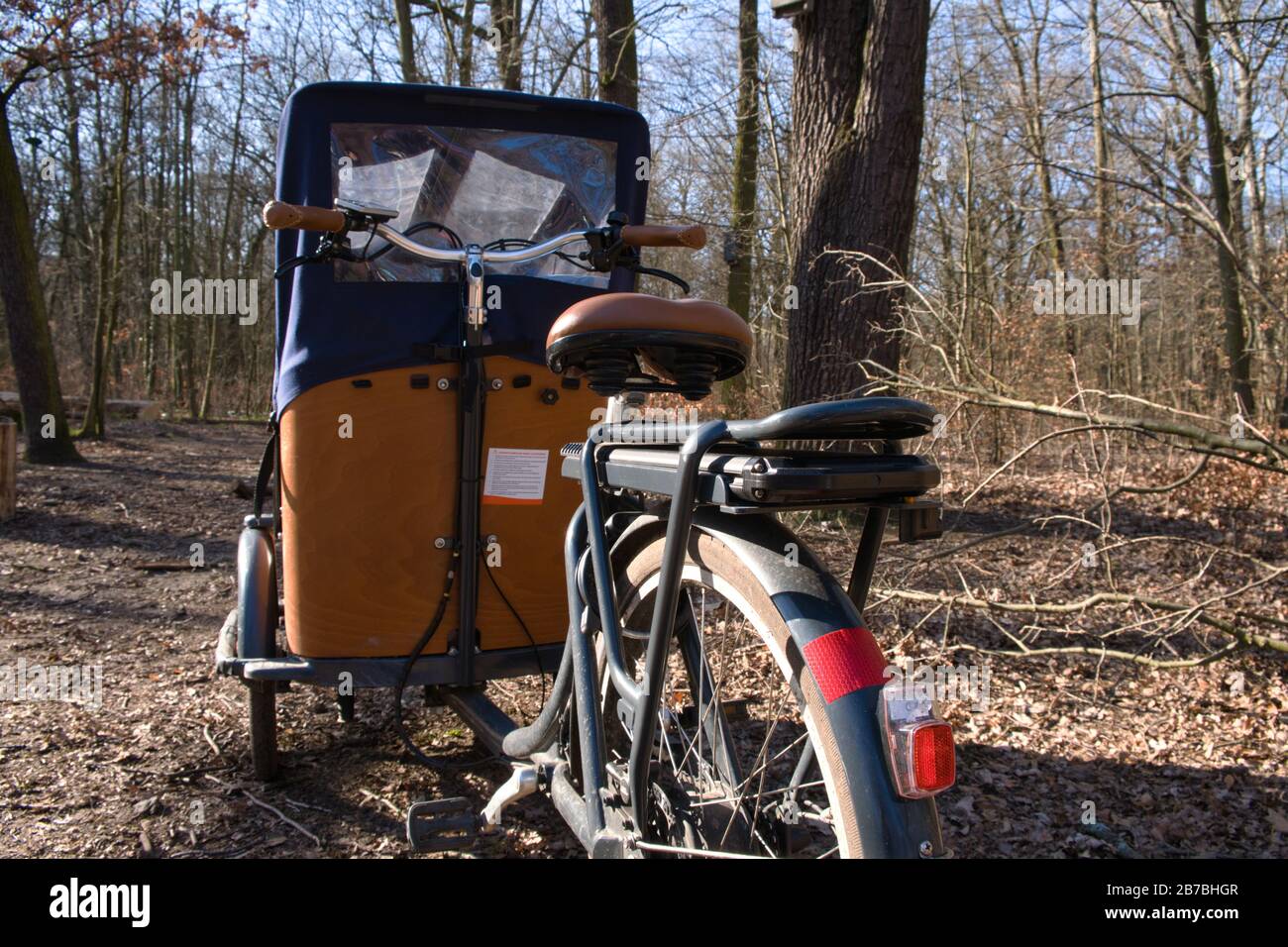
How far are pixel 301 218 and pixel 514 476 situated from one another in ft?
3.46

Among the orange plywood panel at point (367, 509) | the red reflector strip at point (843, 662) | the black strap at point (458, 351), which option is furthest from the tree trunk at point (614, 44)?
the red reflector strip at point (843, 662)

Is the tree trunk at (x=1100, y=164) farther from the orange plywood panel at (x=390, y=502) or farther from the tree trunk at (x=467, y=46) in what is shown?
the tree trunk at (x=467, y=46)

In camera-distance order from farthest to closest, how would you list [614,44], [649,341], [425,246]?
[614,44], [425,246], [649,341]

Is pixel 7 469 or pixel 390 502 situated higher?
pixel 7 469

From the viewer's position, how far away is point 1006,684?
4598 mm

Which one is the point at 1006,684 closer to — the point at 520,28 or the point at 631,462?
the point at 631,462

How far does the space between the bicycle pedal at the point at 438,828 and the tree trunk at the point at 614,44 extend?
9.50 metres

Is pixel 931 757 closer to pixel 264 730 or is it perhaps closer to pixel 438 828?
pixel 438 828

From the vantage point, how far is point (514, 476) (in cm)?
328

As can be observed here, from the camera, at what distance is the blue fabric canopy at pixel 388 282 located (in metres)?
3.09

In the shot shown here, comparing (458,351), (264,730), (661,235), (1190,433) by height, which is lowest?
(264,730)

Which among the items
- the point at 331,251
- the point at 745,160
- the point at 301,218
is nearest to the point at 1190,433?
the point at 331,251

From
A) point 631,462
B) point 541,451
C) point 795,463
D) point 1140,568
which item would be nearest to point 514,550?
point 541,451
